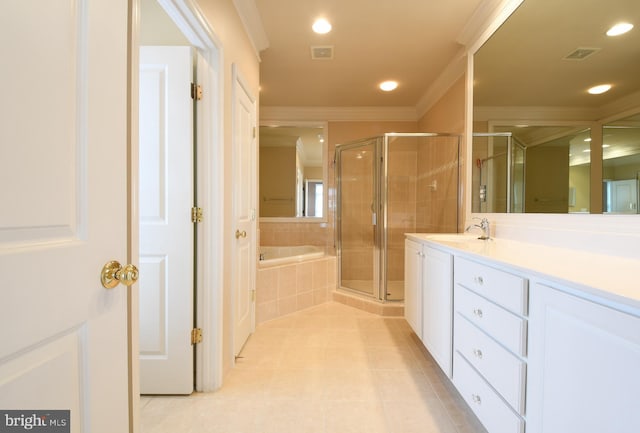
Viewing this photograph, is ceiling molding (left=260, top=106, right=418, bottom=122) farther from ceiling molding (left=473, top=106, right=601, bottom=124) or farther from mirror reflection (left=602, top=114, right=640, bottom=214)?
mirror reflection (left=602, top=114, right=640, bottom=214)

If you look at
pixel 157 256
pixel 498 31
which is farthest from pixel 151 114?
pixel 498 31

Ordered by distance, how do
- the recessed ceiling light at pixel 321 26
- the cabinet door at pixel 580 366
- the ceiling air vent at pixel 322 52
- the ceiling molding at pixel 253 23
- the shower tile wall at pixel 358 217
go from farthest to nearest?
the shower tile wall at pixel 358 217, the ceiling air vent at pixel 322 52, the recessed ceiling light at pixel 321 26, the ceiling molding at pixel 253 23, the cabinet door at pixel 580 366

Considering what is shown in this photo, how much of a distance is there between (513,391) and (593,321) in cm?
46

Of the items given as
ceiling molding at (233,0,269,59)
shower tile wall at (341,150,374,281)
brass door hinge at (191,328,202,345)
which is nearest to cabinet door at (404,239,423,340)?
shower tile wall at (341,150,374,281)

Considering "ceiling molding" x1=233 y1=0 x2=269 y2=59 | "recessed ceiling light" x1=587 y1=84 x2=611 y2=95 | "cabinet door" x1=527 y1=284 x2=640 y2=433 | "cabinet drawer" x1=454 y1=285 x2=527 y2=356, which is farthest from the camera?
"ceiling molding" x1=233 y1=0 x2=269 y2=59

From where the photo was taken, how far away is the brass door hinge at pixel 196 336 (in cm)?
168

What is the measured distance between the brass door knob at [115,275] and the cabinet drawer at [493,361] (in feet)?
4.15

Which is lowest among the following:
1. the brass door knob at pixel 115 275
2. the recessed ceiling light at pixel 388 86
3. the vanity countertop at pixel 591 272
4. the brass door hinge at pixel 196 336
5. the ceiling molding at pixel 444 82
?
the brass door hinge at pixel 196 336

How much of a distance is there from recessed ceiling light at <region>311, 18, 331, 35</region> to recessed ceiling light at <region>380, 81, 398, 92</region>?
1.19 metres

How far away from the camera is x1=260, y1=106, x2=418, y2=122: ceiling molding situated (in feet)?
13.9

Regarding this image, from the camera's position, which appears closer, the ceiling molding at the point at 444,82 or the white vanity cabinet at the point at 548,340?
the white vanity cabinet at the point at 548,340

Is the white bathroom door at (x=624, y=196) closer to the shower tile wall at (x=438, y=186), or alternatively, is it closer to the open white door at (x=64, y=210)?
the shower tile wall at (x=438, y=186)

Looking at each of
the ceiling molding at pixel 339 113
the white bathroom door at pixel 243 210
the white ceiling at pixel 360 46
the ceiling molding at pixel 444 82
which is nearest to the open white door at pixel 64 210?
the white bathroom door at pixel 243 210

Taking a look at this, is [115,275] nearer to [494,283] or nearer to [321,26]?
[494,283]
